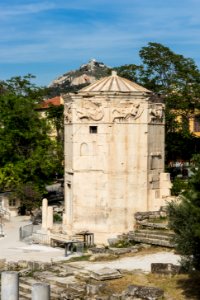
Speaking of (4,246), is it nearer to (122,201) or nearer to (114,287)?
(122,201)

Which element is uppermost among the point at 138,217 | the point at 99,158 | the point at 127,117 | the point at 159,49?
the point at 159,49

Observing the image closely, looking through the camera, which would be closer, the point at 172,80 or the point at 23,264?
the point at 23,264

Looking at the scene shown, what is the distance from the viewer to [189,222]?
17359mm

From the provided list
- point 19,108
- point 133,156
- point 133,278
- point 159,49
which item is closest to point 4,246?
point 133,156

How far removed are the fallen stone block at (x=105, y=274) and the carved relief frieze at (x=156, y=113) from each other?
38.4ft

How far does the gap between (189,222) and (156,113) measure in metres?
14.3

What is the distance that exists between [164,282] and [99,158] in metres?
11.6

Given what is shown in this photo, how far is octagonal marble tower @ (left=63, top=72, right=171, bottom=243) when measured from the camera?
29891 mm

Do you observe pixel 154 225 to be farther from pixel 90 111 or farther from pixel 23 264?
A: pixel 23 264

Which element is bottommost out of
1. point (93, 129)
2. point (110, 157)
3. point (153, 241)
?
point (153, 241)

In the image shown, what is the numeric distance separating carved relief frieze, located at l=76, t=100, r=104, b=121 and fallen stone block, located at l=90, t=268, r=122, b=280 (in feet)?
35.7

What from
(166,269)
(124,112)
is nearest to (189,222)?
(166,269)

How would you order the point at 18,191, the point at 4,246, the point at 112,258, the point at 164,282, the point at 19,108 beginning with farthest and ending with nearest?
the point at 19,108 → the point at 18,191 → the point at 4,246 → the point at 112,258 → the point at 164,282

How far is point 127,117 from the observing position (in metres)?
29.9
